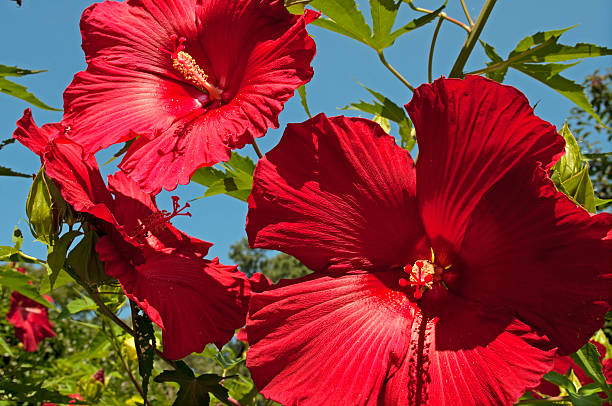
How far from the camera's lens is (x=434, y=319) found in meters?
0.94

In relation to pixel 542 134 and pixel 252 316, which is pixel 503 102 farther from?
pixel 252 316

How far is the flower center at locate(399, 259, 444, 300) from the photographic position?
941 millimetres

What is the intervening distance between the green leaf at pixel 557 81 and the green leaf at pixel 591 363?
598mm

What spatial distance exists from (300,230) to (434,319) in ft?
0.90

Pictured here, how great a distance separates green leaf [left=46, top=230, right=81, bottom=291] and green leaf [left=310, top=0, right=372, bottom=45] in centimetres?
75

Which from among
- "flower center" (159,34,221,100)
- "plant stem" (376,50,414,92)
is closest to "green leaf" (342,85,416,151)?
"plant stem" (376,50,414,92)

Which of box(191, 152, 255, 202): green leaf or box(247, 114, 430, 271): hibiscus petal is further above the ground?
box(191, 152, 255, 202): green leaf

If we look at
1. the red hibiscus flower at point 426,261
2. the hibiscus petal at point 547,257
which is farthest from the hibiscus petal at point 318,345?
the hibiscus petal at point 547,257

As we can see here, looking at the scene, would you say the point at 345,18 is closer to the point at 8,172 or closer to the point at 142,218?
the point at 142,218

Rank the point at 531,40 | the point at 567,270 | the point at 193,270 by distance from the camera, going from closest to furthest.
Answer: the point at 567,270 → the point at 193,270 → the point at 531,40

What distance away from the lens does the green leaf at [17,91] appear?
149cm

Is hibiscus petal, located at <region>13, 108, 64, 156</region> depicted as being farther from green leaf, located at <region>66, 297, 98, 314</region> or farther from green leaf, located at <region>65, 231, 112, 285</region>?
green leaf, located at <region>66, 297, 98, 314</region>

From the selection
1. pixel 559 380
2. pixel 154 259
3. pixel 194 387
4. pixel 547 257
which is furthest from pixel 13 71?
pixel 559 380

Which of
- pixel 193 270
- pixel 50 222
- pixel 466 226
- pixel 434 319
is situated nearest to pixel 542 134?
pixel 466 226
